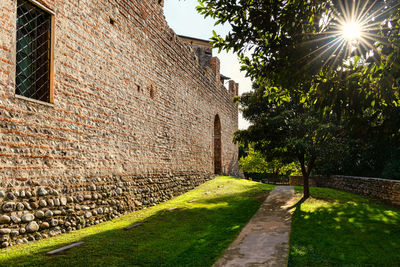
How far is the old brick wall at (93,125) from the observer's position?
5.03 m

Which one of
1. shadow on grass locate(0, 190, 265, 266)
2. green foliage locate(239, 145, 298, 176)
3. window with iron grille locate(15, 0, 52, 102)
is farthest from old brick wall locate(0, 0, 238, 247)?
green foliage locate(239, 145, 298, 176)

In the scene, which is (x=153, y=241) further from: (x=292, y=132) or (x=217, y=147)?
(x=217, y=147)

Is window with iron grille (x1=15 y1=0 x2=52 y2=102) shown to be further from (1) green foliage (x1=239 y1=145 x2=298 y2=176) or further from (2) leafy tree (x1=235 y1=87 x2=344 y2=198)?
(1) green foliage (x1=239 y1=145 x2=298 y2=176)

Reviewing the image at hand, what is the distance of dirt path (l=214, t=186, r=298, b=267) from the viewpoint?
443 cm

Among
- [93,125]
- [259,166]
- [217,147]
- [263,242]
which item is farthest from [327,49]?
[259,166]

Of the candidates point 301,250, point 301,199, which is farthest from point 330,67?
point 301,199

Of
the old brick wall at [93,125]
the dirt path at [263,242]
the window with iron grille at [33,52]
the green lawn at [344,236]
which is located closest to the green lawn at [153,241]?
the dirt path at [263,242]

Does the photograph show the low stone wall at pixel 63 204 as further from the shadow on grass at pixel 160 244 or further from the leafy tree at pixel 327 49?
the leafy tree at pixel 327 49

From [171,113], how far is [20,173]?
284 inches

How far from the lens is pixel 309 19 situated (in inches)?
210

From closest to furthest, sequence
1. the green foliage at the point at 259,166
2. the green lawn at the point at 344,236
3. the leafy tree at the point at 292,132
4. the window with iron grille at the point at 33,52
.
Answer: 1. the green lawn at the point at 344,236
2. the window with iron grille at the point at 33,52
3. the leafy tree at the point at 292,132
4. the green foliage at the point at 259,166

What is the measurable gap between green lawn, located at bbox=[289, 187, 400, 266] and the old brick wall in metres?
4.37

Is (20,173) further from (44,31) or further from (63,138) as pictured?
(44,31)

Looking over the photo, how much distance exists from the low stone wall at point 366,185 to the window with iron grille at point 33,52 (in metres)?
11.7
